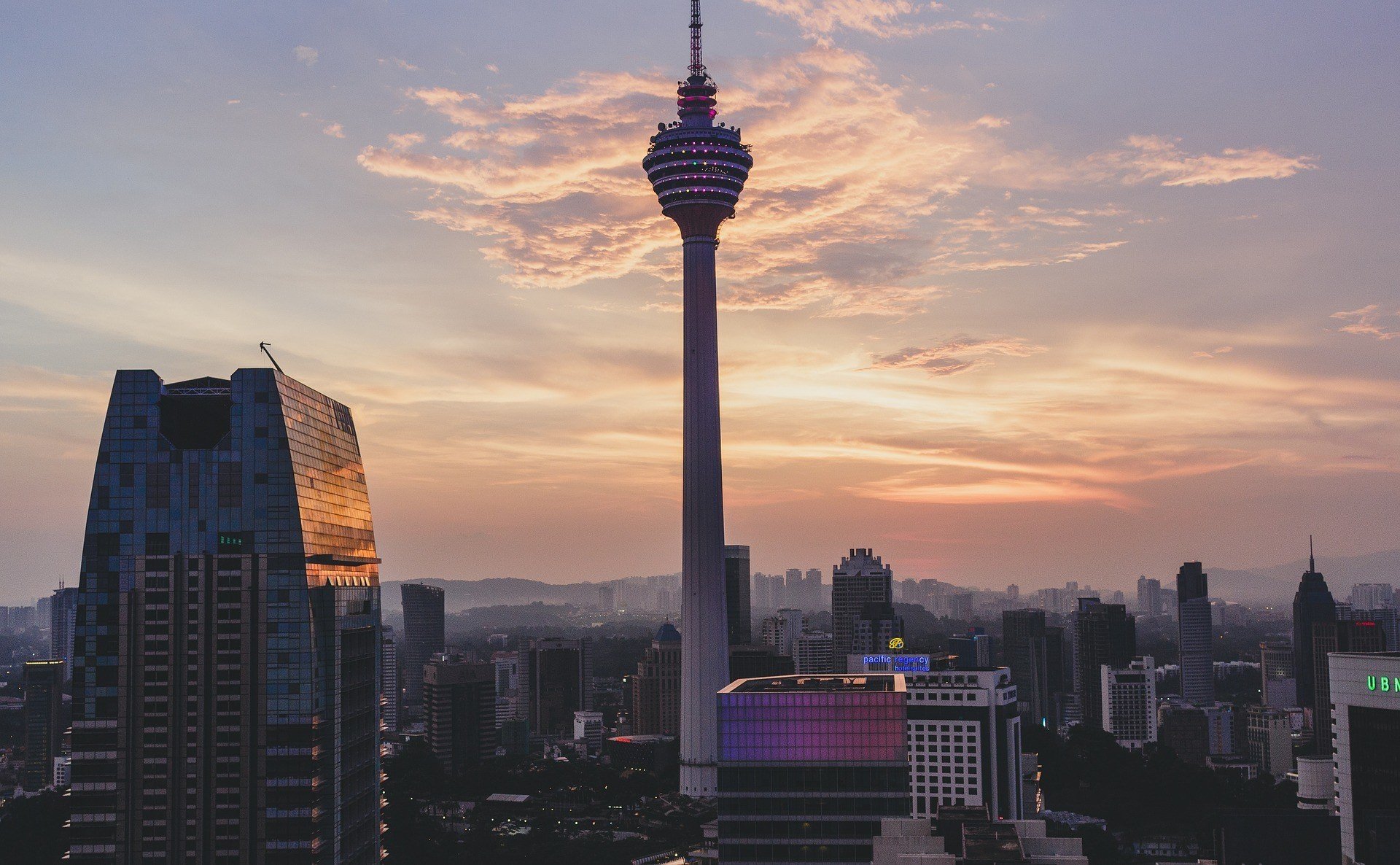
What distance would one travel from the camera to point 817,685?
10856 cm

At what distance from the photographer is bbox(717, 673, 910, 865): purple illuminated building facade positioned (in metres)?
90.2

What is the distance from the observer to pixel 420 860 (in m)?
156

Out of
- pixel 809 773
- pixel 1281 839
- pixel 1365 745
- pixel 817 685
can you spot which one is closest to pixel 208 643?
pixel 809 773

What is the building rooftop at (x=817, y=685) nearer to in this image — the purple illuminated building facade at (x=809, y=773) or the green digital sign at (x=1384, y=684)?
the purple illuminated building facade at (x=809, y=773)

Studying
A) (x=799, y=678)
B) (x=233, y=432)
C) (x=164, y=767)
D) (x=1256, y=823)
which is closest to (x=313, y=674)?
(x=164, y=767)

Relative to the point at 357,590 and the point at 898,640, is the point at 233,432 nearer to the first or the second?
the point at 357,590

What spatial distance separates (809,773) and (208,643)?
4170 centimetres

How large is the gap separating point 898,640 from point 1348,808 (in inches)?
4010

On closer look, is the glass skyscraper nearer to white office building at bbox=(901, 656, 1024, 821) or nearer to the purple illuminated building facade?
the purple illuminated building facade

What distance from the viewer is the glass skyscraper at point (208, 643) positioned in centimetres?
8725

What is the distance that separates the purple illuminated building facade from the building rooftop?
6.35ft

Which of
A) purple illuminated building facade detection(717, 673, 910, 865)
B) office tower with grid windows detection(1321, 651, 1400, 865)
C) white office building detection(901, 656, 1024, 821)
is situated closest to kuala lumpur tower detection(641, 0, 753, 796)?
white office building detection(901, 656, 1024, 821)

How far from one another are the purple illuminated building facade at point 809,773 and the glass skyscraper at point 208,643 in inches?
1085

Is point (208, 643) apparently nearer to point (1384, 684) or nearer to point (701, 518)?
point (1384, 684)
